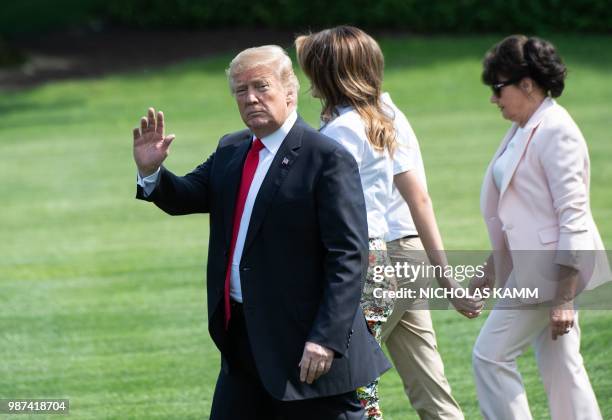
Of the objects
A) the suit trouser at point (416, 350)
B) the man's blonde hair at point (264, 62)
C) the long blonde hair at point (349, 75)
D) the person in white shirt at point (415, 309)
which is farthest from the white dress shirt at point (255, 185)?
the suit trouser at point (416, 350)

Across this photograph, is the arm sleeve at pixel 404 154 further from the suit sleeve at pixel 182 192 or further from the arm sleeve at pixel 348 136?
the suit sleeve at pixel 182 192

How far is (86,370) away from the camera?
8109mm

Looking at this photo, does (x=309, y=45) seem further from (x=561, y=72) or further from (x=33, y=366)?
(x=33, y=366)

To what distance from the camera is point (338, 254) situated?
4.29 meters

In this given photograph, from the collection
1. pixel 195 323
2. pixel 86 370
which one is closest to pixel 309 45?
pixel 86 370

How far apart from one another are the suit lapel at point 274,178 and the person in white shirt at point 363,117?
60 cm

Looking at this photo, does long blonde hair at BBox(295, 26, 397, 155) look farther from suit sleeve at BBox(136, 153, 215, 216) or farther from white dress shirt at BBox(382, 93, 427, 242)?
suit sleeve at BBox(136, 153, 215, 216)

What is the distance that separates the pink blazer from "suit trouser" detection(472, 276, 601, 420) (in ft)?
0.56

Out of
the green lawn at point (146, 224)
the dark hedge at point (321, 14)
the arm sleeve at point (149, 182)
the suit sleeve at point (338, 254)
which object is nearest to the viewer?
the suit sleeve at point (338, 254)

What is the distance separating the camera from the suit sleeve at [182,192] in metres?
4.65

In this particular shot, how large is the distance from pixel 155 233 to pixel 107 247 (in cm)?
75

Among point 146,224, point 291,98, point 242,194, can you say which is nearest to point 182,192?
→ point 242,194

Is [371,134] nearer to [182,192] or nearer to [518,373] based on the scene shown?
[182,192]

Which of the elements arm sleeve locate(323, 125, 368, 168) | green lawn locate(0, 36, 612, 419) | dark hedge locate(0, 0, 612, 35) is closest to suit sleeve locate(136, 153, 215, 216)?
arm sleeve locate(323, 125, 368, 168)
